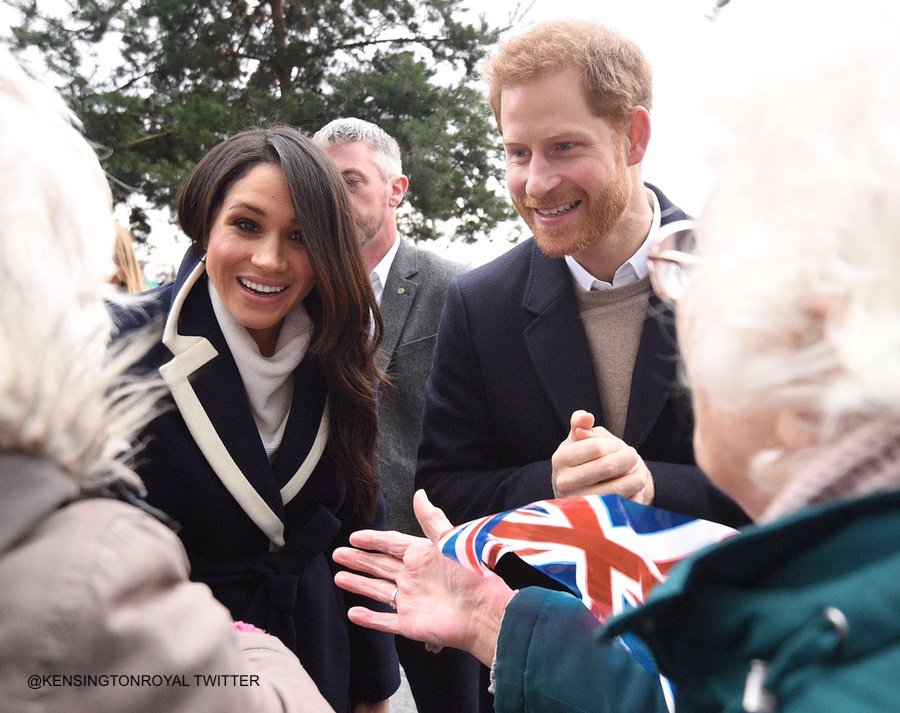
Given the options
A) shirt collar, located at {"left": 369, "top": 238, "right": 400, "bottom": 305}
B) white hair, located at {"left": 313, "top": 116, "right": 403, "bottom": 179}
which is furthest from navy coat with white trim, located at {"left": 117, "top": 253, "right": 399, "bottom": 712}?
white hair, located at {"left": 313, "top": 116, "right": 403, "bottom": 179}

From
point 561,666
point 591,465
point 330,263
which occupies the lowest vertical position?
point 561,666

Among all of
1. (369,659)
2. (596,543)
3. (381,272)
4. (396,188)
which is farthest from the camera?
(396,188)

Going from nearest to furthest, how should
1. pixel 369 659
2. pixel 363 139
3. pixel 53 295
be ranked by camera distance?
pixel 53 295 < pixel 369 659 < pixel 363 139

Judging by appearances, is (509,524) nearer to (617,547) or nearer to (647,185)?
(617,547)

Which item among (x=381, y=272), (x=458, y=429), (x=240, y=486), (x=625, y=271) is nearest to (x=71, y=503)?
(x=240, y=486)

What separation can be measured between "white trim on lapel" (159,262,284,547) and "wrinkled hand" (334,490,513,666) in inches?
16.1

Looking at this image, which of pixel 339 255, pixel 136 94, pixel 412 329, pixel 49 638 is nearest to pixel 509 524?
pixel 49 638

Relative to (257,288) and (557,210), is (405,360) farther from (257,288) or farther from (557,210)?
(557,210)

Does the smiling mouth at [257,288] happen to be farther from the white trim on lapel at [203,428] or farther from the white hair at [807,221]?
the white hair at [807,221]

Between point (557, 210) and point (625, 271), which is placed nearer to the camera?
point (625, 271)

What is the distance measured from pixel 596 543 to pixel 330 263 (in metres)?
1.27

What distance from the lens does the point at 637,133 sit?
8.10ft

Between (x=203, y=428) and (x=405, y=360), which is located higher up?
(x=203, y=428)

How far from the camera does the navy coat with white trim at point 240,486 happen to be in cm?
217
